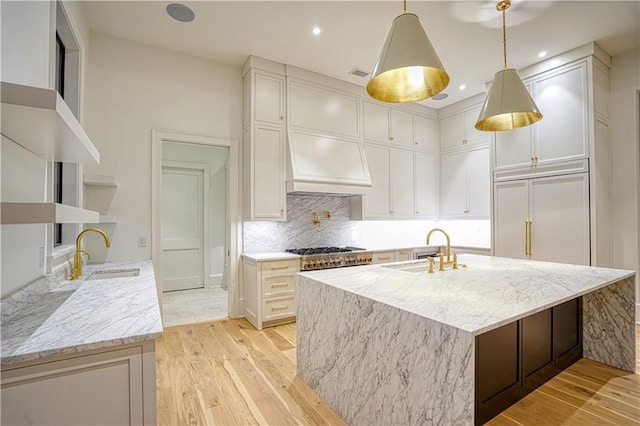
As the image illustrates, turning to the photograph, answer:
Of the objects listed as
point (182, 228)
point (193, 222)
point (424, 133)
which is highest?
point (424, 133)

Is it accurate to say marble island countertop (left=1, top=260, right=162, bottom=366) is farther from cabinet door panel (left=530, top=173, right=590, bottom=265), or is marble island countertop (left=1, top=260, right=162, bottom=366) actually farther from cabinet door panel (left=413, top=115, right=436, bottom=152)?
cabinet door panel (left=413, top=115, right=436, bottom=152)

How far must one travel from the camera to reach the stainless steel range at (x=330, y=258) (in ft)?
12.6

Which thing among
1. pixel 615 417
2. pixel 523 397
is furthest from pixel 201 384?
pixel 615 417

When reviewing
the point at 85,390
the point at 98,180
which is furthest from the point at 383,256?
the point at 85,390

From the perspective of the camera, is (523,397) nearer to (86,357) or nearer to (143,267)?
(86,357)

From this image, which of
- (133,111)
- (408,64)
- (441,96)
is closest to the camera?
(408,64)

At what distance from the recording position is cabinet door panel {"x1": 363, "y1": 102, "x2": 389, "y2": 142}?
15.7ft

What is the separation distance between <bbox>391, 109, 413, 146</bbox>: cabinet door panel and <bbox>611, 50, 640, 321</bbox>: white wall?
8.16ft

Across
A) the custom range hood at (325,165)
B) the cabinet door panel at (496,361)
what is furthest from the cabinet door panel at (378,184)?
the cabinet door panel at (496,361)

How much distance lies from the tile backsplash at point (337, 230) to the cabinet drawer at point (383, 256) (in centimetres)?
38

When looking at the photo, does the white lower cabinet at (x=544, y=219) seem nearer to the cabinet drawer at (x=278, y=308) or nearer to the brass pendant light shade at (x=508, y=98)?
the brass pendant light shade at (x=508, y=98)

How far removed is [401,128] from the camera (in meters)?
5.18

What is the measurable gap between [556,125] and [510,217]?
1213 millimetres

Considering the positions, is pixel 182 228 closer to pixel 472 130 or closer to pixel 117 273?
pixel 117 273
